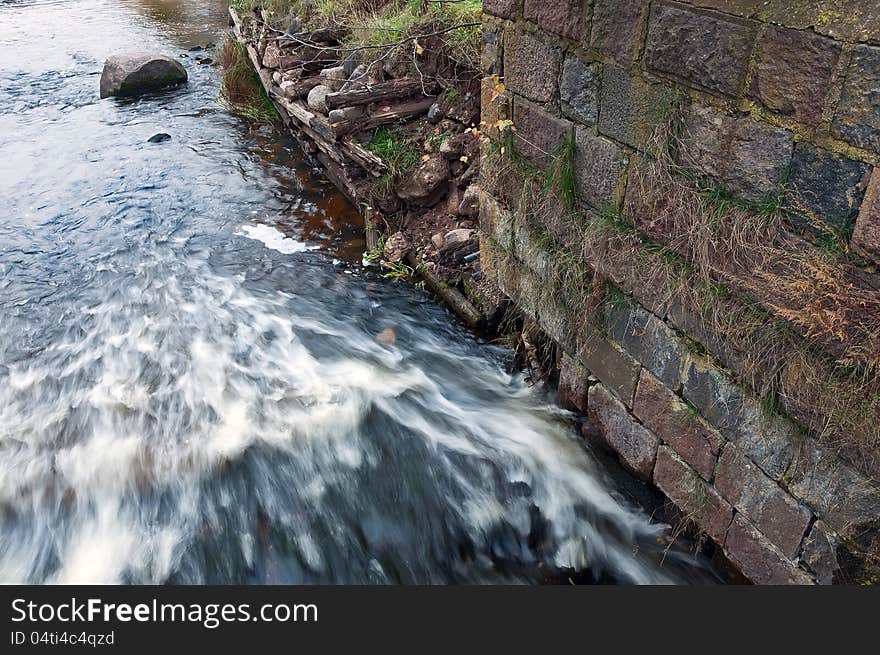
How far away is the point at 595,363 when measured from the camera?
10.9ft

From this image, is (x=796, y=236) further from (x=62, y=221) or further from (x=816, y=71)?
(x=62, y=221)

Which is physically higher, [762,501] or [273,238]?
[762,501]

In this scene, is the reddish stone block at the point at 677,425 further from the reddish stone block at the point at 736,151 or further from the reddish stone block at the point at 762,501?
the reddish stone block at the point at 736,151

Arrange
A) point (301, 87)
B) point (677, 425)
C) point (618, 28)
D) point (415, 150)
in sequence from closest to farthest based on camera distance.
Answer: point (618, 28)
point (677, 425)
point (415, 150)
point (301, 87)

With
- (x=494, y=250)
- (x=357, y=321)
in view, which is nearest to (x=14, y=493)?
(x=357, y=321)

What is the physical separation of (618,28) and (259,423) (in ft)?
9.14

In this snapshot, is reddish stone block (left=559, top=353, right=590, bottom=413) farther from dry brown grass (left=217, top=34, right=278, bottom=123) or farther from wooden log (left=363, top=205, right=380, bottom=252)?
dry brown grass (left=217, top=34, right=278, bottom=123)

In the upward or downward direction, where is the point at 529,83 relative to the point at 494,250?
upward

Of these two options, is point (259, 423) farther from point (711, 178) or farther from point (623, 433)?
point (711, 178)

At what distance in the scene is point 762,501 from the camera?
2555 mm

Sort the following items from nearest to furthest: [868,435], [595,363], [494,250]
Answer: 1. [868,435]
2. [595,363]
3. [494,250]

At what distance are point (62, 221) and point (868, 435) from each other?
258 inches

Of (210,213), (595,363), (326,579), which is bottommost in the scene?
(326,579)

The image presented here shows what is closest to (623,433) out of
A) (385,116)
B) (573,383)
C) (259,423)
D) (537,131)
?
(573,383)
